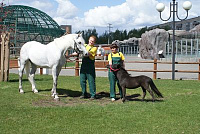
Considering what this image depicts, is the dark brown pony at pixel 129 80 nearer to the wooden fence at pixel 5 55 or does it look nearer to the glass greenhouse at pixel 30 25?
the wooden fence at pixel 5 55

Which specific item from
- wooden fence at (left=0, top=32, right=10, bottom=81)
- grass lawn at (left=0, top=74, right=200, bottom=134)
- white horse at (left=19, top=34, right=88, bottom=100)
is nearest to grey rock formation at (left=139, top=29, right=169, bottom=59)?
wooden fence at (left=0, top=32, right=10, bottom=81)

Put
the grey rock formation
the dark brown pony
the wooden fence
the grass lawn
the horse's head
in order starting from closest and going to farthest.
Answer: the grass lawn < the dark brown pony < the horse's head < the wooden fence < the grey rock formation

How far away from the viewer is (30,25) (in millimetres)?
41812

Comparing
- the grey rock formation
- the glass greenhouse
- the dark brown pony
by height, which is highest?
the glass greenhouse

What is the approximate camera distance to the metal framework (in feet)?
134

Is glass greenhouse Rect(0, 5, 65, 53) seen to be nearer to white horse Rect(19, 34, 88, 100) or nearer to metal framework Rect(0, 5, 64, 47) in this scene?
metal framework Rect(0, 5, 64, 47)

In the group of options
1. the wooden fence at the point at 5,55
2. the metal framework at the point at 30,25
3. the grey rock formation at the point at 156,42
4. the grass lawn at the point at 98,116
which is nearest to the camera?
the grass lawn at the point at 98,116

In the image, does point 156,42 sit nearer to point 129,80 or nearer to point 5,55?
point 5,55

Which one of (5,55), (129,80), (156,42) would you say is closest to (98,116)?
(129,80)

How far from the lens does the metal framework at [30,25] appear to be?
40.8 metres

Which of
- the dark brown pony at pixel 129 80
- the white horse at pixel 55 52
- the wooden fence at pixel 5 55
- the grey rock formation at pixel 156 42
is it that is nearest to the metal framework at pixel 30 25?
the grey rock formation at pixel 156 42

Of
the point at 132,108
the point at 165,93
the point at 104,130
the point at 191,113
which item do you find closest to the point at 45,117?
the point at 104,130

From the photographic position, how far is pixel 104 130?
4762 mm

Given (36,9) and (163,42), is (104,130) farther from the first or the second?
(36,9)
